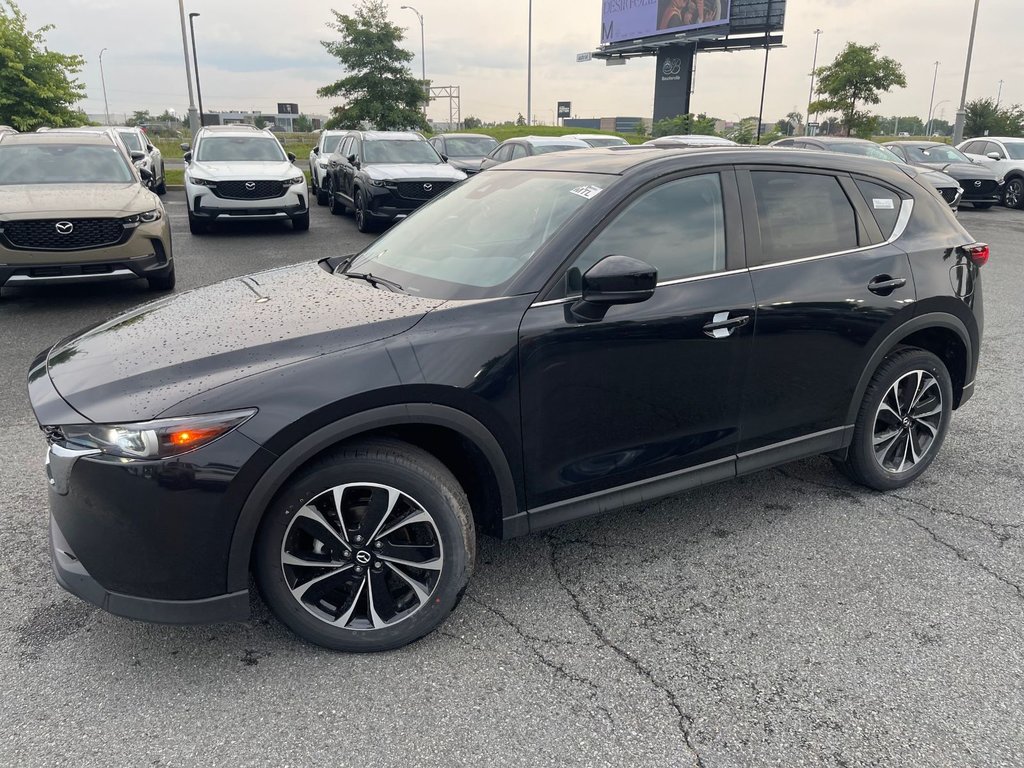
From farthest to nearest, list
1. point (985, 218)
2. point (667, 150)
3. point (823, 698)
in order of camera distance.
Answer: point (985, 218) < point (667, 150) < point (823, 698)

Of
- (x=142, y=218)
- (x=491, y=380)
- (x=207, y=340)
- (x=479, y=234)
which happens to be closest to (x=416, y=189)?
(x=142, y=218)

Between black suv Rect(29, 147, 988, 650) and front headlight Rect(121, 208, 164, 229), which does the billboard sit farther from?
black suv Rect(29, 147, 988, 650)

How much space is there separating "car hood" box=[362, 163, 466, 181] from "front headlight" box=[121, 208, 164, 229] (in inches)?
212

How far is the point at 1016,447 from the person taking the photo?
14.9 ft

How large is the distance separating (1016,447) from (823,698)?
9.75ft

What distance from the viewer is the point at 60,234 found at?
Result: 7152mm

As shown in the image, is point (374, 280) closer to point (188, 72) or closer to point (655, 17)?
point (188, 72)

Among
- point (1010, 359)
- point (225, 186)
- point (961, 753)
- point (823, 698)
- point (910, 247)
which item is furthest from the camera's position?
point (225, 186)

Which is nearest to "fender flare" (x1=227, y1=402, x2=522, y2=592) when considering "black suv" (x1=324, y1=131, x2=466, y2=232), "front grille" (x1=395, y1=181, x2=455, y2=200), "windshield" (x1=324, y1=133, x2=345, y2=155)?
"black suv" (x1=324, y1=131, x2=466, y2=232)

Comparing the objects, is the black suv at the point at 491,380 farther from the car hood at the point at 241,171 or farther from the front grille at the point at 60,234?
the car hood at the point at 241,171

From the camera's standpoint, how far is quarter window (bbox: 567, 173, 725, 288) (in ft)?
9.92

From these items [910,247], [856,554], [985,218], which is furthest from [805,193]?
[985,218]

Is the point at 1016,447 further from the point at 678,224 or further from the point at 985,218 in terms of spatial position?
the point at 985,218

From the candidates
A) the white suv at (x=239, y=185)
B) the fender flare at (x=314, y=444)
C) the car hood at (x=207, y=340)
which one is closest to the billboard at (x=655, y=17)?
the white suv at (x=239, y=185)
